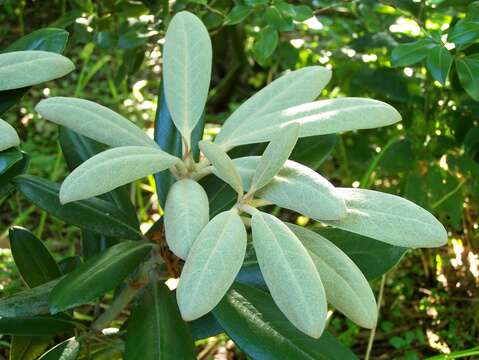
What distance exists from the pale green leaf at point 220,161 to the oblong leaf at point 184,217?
0.14 ft

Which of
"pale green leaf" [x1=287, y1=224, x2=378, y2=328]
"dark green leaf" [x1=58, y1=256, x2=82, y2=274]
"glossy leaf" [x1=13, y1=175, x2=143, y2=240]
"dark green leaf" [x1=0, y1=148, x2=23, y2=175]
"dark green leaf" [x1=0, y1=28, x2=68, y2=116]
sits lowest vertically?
"dark green leaf" [x1=58, y1=256, x2=82, y2=274]

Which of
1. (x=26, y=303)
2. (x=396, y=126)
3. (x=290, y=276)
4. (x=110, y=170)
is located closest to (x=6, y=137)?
(x=110, y=170)

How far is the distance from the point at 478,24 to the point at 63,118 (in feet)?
2.32

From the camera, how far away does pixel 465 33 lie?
1127 mm

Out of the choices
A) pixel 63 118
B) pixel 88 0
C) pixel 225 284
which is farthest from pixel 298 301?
pixel 88 0

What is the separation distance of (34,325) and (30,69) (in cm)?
39

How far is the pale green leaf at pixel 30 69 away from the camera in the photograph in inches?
33.2

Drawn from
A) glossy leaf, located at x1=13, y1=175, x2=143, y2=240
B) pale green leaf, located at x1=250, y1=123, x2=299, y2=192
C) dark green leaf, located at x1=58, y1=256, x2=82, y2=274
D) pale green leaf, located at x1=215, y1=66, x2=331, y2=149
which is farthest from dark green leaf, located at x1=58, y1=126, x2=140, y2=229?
pale green leaf, located at x1=250, y1=123, x2=299, y2=192

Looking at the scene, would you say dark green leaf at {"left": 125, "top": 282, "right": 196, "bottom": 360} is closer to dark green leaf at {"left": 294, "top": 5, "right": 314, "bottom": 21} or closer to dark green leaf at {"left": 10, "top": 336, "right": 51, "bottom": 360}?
dark green leaf at {"left": 10, "top": 336, "right": 51, "bottom": 360}

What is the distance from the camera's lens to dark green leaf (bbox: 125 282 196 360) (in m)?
0.88

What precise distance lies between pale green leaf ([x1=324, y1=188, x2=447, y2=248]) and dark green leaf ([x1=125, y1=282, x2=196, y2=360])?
0.92ft

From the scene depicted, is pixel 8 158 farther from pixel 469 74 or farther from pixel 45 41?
pixel 469 74

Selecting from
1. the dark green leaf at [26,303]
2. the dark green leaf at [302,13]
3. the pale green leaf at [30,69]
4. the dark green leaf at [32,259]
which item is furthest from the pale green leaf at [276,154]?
the dark green leaf at [302,13]

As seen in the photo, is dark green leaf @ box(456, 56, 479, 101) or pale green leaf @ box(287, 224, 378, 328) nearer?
pale green leaf @ box(287, 224, 378, 328)
